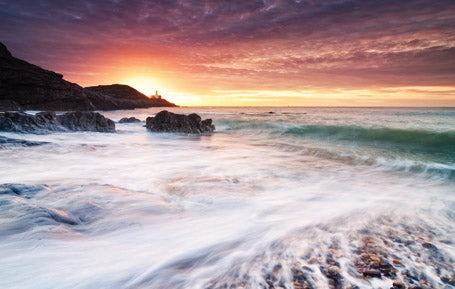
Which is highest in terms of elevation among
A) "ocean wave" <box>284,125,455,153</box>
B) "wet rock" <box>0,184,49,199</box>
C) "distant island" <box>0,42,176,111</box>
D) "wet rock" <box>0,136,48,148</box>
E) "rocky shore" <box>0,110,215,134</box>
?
"distant island" <box>0,42,176,111</box>

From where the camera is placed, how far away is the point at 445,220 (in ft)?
11.9

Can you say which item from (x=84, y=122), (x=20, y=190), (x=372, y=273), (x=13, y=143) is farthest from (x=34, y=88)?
(x=372, y=273)

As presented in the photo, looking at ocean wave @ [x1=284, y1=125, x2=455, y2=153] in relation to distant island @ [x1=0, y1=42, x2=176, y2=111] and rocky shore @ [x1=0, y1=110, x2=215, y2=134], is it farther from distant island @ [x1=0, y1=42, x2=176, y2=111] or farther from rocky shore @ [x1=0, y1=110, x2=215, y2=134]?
distant island @ [x1=0, y1=42, x2=176, y2=111]

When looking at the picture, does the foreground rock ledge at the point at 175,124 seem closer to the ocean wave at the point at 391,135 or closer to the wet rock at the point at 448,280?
the ocean wave at the point at 391,135

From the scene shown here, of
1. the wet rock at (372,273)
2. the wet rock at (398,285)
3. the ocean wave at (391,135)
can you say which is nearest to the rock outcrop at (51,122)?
the ocean wave at (391,135)

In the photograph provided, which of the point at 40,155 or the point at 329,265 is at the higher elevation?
the point at 40,155

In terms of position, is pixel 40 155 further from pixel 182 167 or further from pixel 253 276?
pixel 253 276

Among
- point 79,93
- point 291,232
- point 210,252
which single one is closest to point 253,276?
point 210,252

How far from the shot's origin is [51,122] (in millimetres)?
12992

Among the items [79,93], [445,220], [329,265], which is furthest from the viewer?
[79,93]

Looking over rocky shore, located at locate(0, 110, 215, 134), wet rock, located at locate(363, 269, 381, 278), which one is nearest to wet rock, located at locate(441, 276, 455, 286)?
wet rock, located at locate(363, 269, 381, 278)

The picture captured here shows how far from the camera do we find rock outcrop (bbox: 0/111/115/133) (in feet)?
36.8

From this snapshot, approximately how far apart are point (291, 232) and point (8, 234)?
3.06 m

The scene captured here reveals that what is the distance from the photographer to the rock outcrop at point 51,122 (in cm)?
1120
